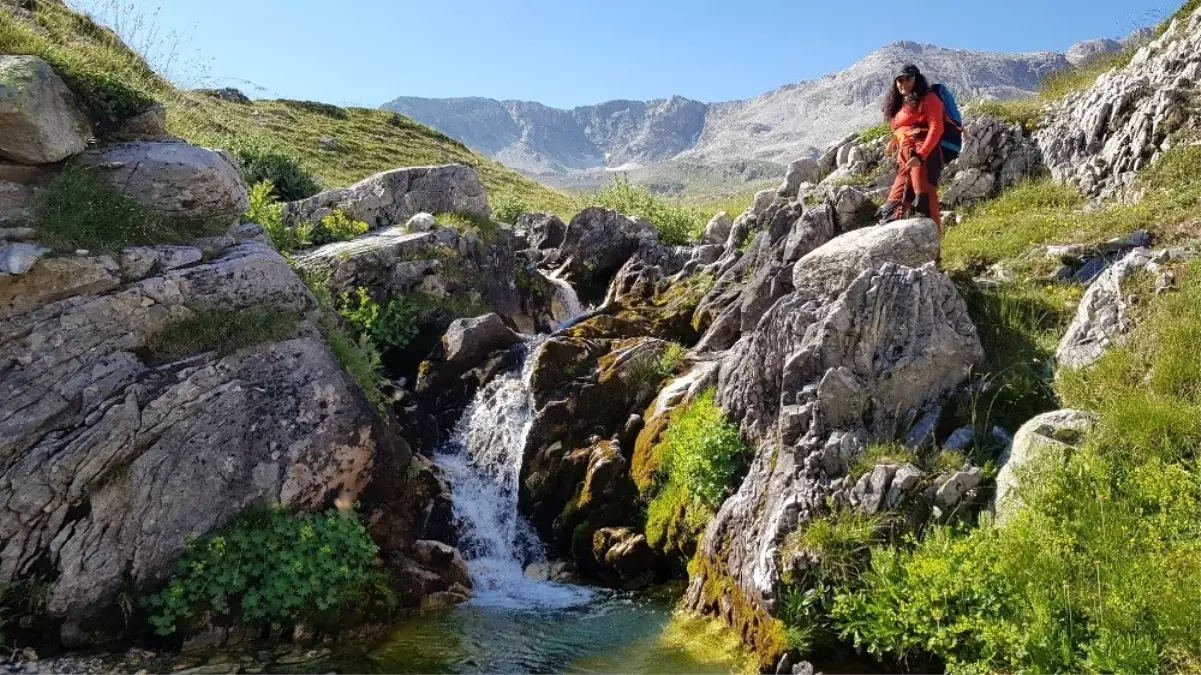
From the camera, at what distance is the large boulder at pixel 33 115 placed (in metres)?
11.1

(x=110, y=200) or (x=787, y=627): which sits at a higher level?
(x=110, y=200)

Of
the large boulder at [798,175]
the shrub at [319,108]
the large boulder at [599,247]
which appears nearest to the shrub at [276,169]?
the large boulder at [599,247]

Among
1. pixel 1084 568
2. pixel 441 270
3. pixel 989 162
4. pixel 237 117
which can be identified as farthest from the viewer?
pixel 237 117

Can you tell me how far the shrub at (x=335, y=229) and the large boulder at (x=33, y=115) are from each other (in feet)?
34.0

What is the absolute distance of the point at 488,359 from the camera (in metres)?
18.2

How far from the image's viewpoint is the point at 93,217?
11258 millimetres

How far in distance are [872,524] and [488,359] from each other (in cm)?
1151

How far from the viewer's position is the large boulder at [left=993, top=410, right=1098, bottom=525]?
8.05 m

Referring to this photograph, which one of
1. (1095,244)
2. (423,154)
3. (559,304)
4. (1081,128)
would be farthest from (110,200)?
(423,154)

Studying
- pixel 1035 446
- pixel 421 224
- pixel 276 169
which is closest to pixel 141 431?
pixel 1035 446

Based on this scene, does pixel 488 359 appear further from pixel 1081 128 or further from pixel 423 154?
pixel 423 154

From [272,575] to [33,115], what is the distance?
7.98 m

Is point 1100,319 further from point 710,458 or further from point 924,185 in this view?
point 710,458

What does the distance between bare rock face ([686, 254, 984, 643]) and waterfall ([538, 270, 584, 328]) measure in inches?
497
